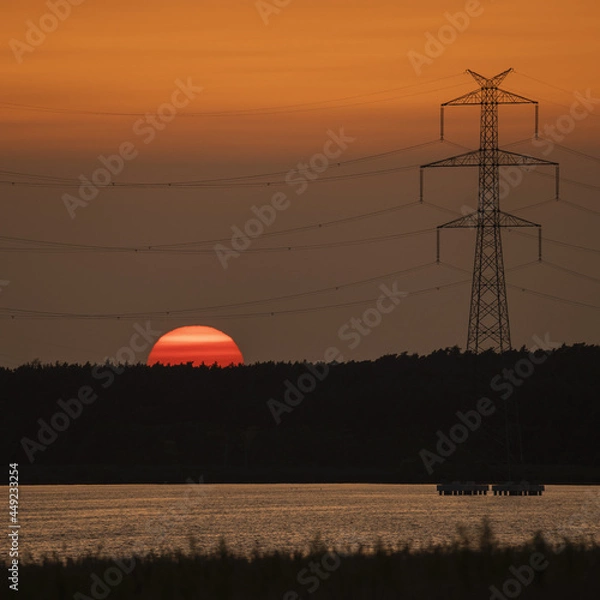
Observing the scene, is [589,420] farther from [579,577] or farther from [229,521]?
[579,577]

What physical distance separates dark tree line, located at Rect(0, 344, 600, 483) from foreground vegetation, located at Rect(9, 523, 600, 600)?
435ft

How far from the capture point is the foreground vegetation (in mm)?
42656

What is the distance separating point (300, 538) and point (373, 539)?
5.71 meters

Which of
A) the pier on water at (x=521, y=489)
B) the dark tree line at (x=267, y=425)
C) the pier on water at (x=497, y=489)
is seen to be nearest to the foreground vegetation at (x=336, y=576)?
the pier on water at (x=497, y=489)

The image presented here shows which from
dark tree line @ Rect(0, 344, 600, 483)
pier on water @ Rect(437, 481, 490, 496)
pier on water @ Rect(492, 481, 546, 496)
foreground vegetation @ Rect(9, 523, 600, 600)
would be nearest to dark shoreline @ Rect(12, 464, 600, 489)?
dark tree line @ Rect(0, 344, 600, 483)

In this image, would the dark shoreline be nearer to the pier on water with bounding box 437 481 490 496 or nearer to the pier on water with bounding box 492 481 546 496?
the pier on water with bounding box 437 481 490 496

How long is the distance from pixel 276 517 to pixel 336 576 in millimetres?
71331

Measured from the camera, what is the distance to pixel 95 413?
19600 centimetres

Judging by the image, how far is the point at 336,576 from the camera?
147 ft

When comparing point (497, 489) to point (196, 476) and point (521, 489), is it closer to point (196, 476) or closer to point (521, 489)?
point (521, 489)

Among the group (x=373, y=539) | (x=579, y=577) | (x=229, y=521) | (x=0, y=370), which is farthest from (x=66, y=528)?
(x=0, y=370)

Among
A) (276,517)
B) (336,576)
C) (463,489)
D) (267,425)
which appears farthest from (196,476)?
(336,576)

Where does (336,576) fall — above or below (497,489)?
below

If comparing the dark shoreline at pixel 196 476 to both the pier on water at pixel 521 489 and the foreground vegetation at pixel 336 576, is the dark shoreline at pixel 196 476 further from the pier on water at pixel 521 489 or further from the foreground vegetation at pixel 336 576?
the foreground vegetation at pixel 336 576
